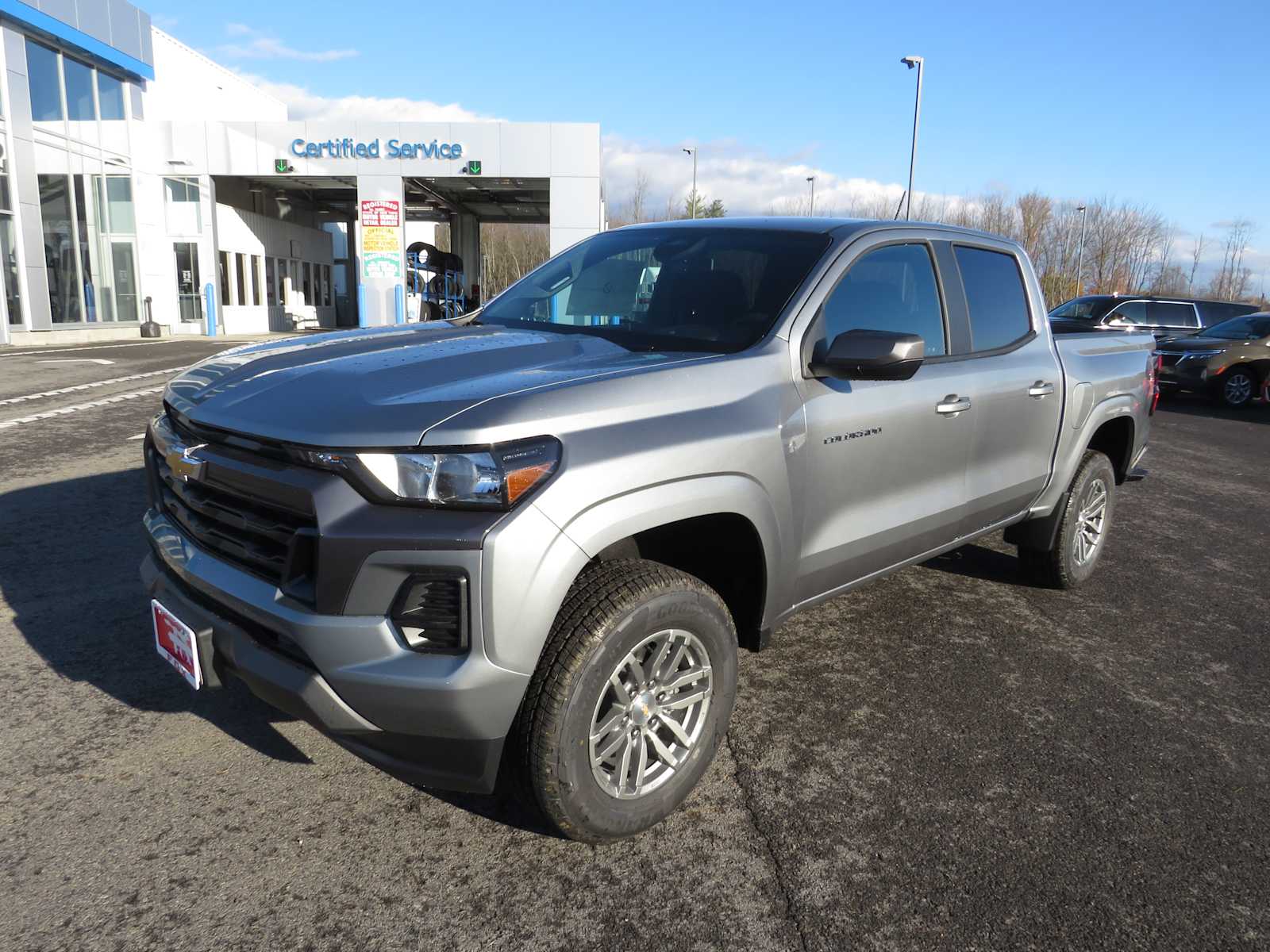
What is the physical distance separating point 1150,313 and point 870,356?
Answer: 17.4 meters

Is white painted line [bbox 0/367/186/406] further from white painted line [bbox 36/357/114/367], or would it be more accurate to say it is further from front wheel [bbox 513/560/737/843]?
front wheel [bbox 513/560/737/843]

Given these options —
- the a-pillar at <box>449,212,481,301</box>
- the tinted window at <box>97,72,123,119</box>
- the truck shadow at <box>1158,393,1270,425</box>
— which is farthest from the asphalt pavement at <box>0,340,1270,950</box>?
the a-pillar at <box>449,212,481,301</box>

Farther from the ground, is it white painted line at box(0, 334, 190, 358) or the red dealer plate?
the red dealer plate

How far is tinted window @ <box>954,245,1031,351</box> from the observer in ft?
13.1

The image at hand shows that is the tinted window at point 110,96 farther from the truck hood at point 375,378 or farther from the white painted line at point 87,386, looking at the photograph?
the truck hood at point 375,378

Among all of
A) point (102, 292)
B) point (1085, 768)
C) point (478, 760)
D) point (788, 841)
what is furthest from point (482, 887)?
point (102, 292)

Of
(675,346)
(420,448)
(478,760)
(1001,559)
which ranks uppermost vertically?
(675,346)

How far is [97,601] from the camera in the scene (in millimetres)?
4223

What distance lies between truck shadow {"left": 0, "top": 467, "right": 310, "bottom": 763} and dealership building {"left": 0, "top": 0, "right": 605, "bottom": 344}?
19398 millimetres

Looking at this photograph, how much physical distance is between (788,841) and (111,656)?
9.27 feet

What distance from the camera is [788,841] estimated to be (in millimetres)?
2631

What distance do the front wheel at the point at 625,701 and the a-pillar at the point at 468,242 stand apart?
39.1m

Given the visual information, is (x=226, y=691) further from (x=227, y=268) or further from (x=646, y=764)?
(x=227, y=268)

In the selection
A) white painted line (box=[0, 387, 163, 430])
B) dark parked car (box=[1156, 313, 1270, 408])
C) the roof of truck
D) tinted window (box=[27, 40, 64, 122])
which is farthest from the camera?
tinted window (box=[27, 40, 64, 122])
